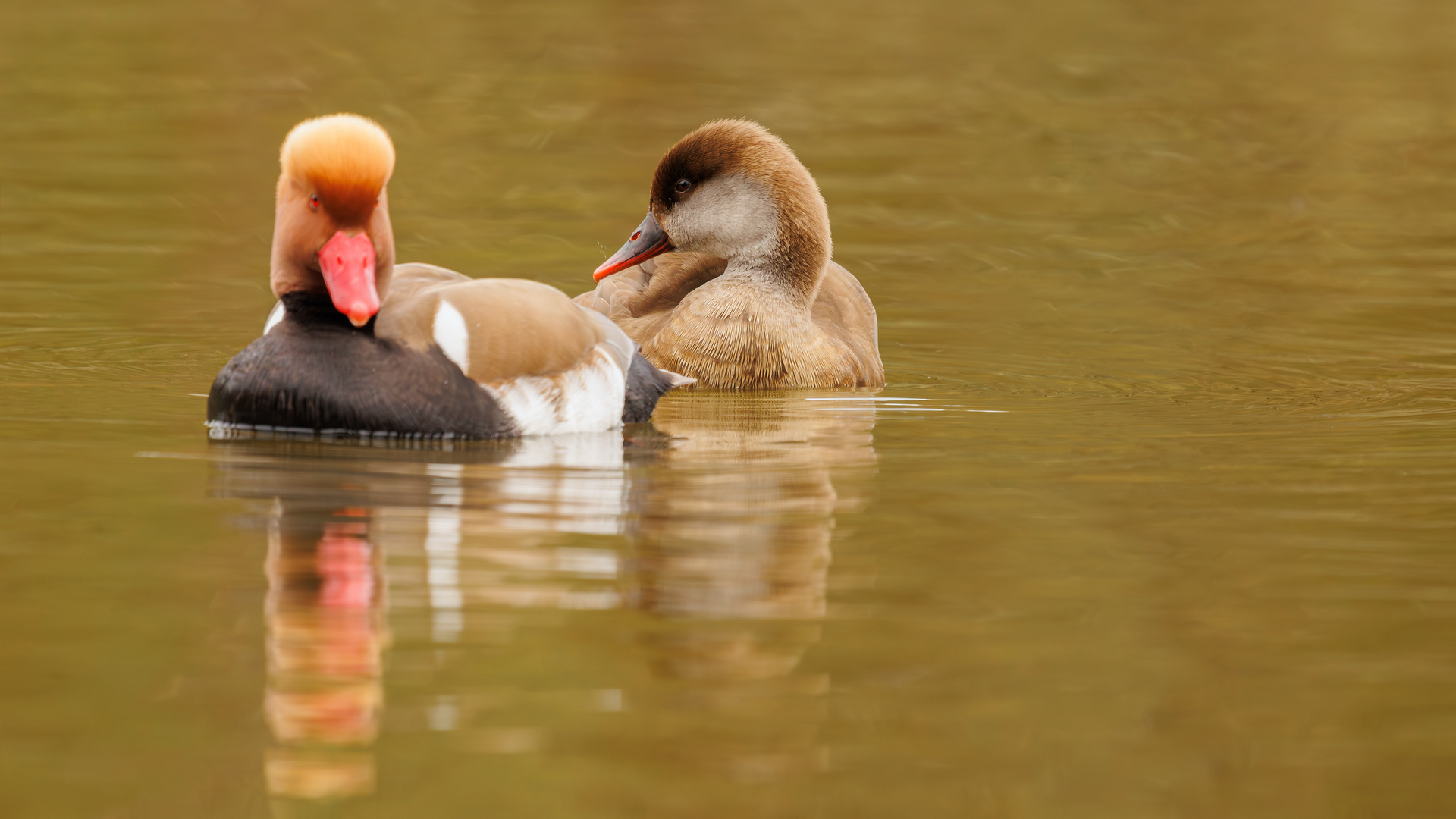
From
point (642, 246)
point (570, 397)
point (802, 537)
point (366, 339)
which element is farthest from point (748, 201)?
point (802, 537)

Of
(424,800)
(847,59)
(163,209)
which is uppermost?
(847,59)

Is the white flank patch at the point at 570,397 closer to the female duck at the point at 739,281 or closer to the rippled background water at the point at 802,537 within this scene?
the rippled background water at the point at 802,537

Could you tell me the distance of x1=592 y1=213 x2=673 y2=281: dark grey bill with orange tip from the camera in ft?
32.4

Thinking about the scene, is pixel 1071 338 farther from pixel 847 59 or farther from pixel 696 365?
pixel 847 59

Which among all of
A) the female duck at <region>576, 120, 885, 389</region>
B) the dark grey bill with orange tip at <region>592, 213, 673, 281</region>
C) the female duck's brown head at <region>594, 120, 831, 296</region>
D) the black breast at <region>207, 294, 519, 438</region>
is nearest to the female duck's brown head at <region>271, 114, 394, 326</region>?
the black breast at <region>207, 294, 519, 438</region>

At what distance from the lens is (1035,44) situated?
75.9ft

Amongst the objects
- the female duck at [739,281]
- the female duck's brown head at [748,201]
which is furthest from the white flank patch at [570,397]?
the female duck's brown head at [748,201]

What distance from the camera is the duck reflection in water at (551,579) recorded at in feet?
13.3

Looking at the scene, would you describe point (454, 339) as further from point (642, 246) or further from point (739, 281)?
point (642, 246)

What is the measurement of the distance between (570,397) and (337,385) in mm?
995

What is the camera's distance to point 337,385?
22.8 ft

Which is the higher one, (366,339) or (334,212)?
(334,212)

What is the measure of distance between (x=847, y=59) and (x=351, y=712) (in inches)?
747

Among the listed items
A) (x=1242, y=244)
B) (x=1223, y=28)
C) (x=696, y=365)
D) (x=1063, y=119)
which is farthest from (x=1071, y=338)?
(x=1223, y=28)
